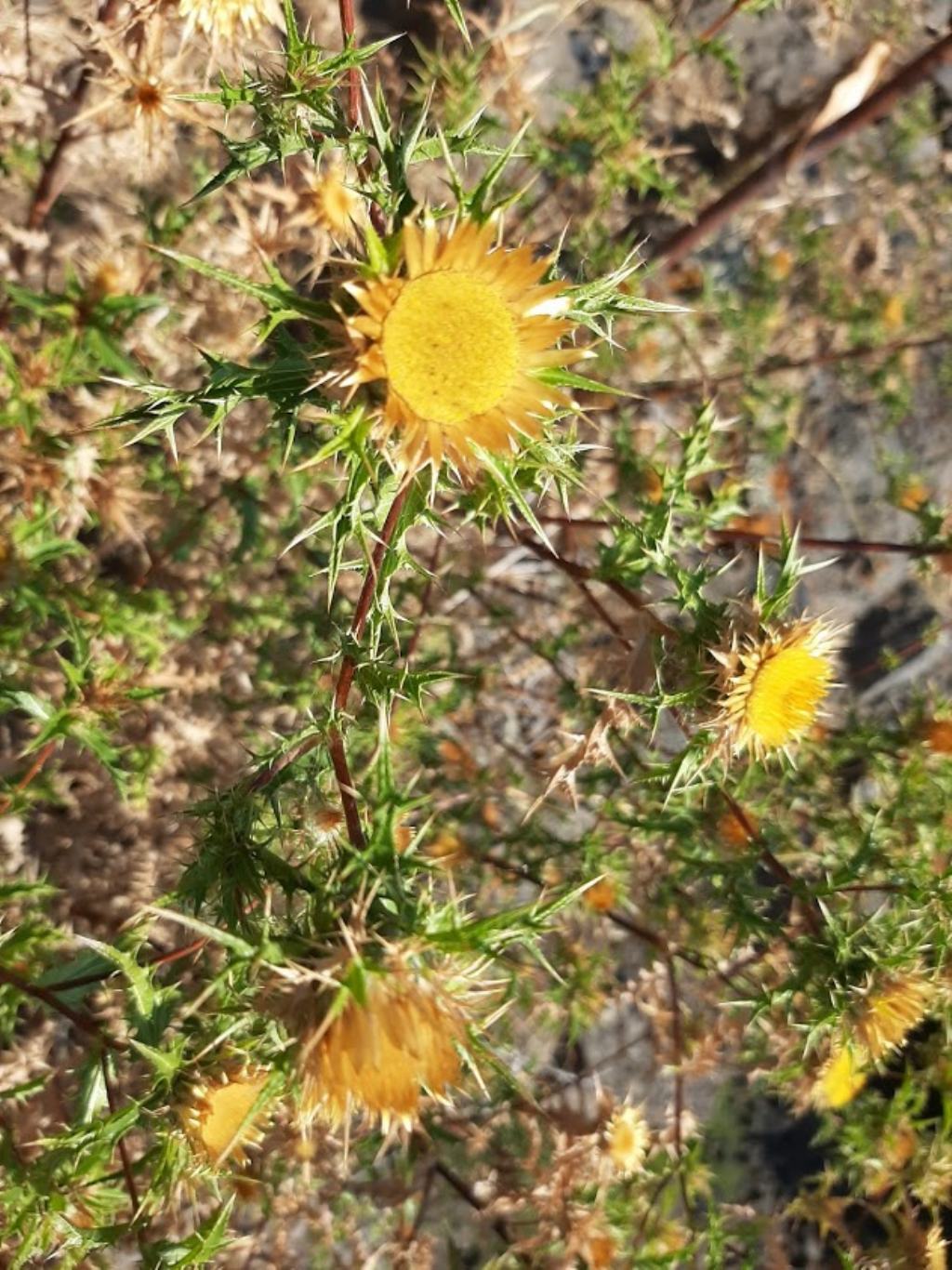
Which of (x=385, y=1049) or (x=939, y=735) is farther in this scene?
(x=939, y=735)

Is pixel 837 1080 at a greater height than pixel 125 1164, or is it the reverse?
pixel 125 1164

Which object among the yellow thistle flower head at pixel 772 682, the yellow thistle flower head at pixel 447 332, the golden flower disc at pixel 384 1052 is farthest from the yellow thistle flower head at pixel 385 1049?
the yellow thistle flower head at pixel 772 682

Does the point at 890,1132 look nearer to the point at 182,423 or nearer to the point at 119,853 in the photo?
the point at 119,853

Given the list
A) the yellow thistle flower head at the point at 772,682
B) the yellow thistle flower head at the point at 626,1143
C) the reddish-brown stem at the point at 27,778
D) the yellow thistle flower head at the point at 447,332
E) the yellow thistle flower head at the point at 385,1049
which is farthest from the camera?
the yellow thistle flower head at the point at 626,1143

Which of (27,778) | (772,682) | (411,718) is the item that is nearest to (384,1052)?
(772,682)

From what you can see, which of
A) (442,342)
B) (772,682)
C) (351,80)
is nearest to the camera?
(442,342)

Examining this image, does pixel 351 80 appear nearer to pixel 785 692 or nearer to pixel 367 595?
pixel 367 595

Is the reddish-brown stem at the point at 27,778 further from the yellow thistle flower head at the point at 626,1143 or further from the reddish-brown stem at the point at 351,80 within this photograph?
the yellow thistle flower head at the point at 626,1143

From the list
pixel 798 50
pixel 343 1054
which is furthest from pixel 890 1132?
pixel 798 50
